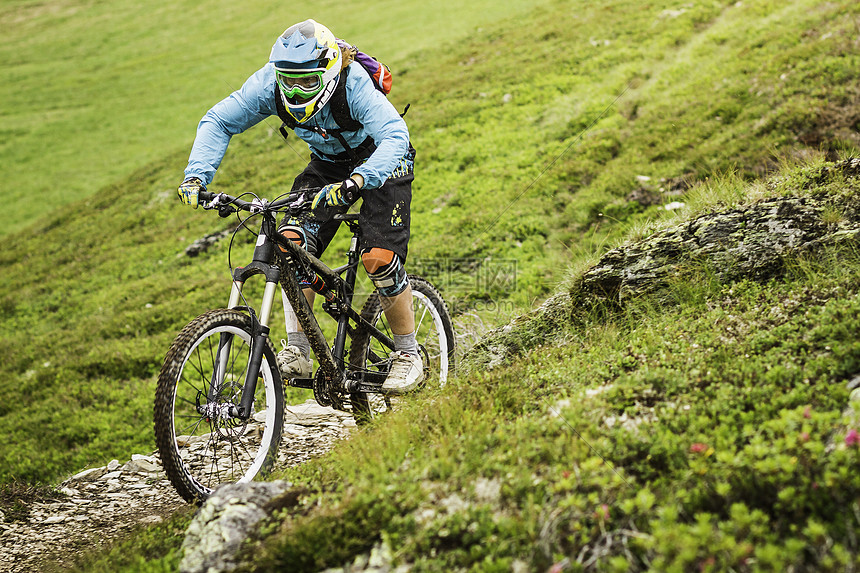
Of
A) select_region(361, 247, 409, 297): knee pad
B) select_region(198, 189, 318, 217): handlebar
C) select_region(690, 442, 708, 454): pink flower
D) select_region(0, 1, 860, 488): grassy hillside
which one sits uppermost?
select_region(198, 189, 318, 217): handlebar

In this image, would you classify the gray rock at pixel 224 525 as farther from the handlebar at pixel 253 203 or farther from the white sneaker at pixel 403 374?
the handlebar at pixel 253 203

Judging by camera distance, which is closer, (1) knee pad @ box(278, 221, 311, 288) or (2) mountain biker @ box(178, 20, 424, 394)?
(2) mountain biker @ box(178, 20, 424, 394)

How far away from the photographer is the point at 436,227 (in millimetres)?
12734

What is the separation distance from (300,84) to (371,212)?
1201mm

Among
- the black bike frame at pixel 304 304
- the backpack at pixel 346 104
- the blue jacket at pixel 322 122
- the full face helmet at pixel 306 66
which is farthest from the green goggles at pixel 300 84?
the black bike frame at pixel 304 304

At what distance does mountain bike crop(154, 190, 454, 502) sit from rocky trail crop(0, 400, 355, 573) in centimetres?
40

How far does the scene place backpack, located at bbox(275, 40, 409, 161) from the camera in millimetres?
4797

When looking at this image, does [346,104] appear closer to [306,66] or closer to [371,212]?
[306,66]

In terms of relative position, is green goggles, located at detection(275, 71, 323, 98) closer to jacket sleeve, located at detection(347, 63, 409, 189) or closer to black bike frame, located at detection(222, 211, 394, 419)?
jacket sleeve, located at detection(347, 63, 409, 189)

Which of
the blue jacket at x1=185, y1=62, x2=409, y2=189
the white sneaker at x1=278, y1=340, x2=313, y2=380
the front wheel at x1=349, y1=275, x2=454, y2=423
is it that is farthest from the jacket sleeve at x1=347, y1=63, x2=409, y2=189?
the white sneaker at x1=278, y1=340, x2=313, y2=380

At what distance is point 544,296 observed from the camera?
27.9 feet

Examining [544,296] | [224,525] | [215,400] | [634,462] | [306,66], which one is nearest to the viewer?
[634,462]

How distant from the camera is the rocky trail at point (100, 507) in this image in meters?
4.41

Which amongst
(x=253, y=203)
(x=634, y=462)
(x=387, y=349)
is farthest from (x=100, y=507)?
(x=634, y=462)
